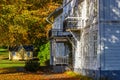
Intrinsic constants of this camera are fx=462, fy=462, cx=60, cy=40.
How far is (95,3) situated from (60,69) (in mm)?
18720

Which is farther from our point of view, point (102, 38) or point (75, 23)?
point (75, 23)

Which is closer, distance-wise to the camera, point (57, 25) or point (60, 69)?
point (60, 69)

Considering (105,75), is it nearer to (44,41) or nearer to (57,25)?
(57,25)

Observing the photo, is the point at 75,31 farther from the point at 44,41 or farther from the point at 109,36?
the point at 44,41

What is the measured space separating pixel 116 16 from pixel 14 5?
37.1 feet

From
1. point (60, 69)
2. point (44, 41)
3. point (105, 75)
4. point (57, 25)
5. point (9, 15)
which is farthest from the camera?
point (44, 41)

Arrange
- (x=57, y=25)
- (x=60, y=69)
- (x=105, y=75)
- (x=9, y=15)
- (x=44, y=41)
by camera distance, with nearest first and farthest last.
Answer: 1. (x=105, y=75)
2. (x=9, y=15)
3. (x=60, y=69)
4. (x=57, y=25)
5. (x=44, y=41)

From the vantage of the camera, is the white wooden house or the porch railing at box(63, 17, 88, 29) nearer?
the white wooden house

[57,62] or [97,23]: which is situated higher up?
[97,23]

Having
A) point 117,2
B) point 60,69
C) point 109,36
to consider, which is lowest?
point 60,69

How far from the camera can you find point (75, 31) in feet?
135

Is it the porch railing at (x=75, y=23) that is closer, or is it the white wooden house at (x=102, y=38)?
the white wooden house at (x=102, y=38)

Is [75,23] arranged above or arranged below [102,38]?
above

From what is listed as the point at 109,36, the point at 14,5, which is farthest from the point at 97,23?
the point at 14,5
